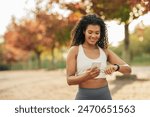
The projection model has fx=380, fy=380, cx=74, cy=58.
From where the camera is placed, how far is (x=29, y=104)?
15.9 ft

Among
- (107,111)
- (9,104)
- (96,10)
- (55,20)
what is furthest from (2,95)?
(55,20)

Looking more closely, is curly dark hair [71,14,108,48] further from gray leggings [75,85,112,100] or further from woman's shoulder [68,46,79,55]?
gray leggings [75,85,112,100]

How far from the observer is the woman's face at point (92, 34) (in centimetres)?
352

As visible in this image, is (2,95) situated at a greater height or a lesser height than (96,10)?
lesser

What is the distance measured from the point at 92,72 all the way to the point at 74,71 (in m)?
0.23

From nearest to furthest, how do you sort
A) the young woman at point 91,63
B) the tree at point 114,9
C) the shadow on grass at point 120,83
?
1. the young woman at point 91,63
2. the shadow on grass at point 120,83
3. the tree at point 114,9

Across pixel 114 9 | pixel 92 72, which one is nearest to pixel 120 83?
pixel 114 9

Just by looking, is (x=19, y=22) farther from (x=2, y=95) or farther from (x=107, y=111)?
(x=107, y=111)

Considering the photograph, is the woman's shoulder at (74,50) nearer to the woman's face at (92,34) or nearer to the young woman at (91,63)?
the young woman at (91,63)

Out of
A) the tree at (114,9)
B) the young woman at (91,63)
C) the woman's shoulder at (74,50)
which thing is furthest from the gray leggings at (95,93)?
the tree at (114,9)

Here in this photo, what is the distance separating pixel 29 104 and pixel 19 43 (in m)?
30.2

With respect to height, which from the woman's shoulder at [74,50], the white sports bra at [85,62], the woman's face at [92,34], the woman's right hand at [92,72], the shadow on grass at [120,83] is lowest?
the shadow on grass at [120,83]

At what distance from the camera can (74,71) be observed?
350 centimetres

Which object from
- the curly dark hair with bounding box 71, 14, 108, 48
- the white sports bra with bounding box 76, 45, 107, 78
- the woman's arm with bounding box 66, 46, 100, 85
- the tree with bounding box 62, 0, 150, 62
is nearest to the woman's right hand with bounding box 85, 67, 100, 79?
the woman's arm with bounding box 66, 46, 100, 85
